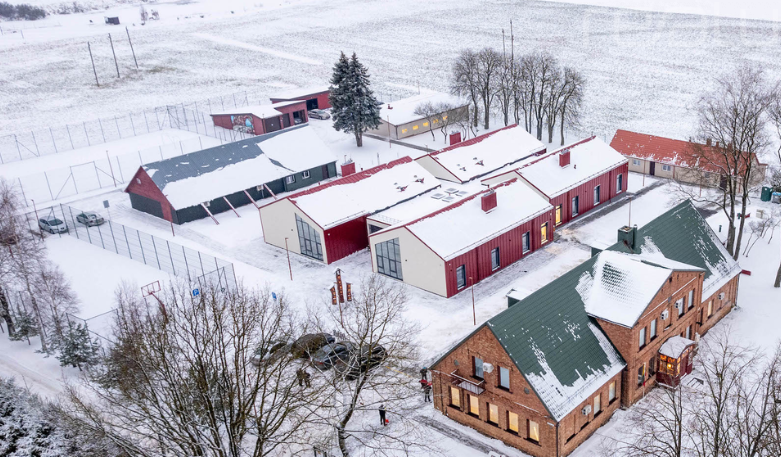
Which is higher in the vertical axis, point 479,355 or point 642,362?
point 479,355

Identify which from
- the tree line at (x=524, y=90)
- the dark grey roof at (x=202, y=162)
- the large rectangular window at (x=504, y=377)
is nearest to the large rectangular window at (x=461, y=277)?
the large rectangular window at (x=504, y=377)

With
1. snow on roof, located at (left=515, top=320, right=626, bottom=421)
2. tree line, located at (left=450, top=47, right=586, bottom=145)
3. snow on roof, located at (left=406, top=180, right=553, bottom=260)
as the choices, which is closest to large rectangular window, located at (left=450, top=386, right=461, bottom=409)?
snow on roof, located at (left=515, top=320, right=626, bottom=421)

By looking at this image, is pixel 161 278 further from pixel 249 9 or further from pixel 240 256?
pixel 249 9

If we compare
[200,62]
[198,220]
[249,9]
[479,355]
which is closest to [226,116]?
[198,220]

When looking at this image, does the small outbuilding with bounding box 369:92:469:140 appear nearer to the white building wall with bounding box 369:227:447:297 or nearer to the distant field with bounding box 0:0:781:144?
the distant field with bounding box 0:0:781:144

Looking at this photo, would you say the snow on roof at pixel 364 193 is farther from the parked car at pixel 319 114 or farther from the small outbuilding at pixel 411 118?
the parked car at pixel 319 114

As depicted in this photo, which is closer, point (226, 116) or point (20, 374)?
point (20, 374)

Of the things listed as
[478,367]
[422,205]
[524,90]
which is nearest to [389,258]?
[422,205]
